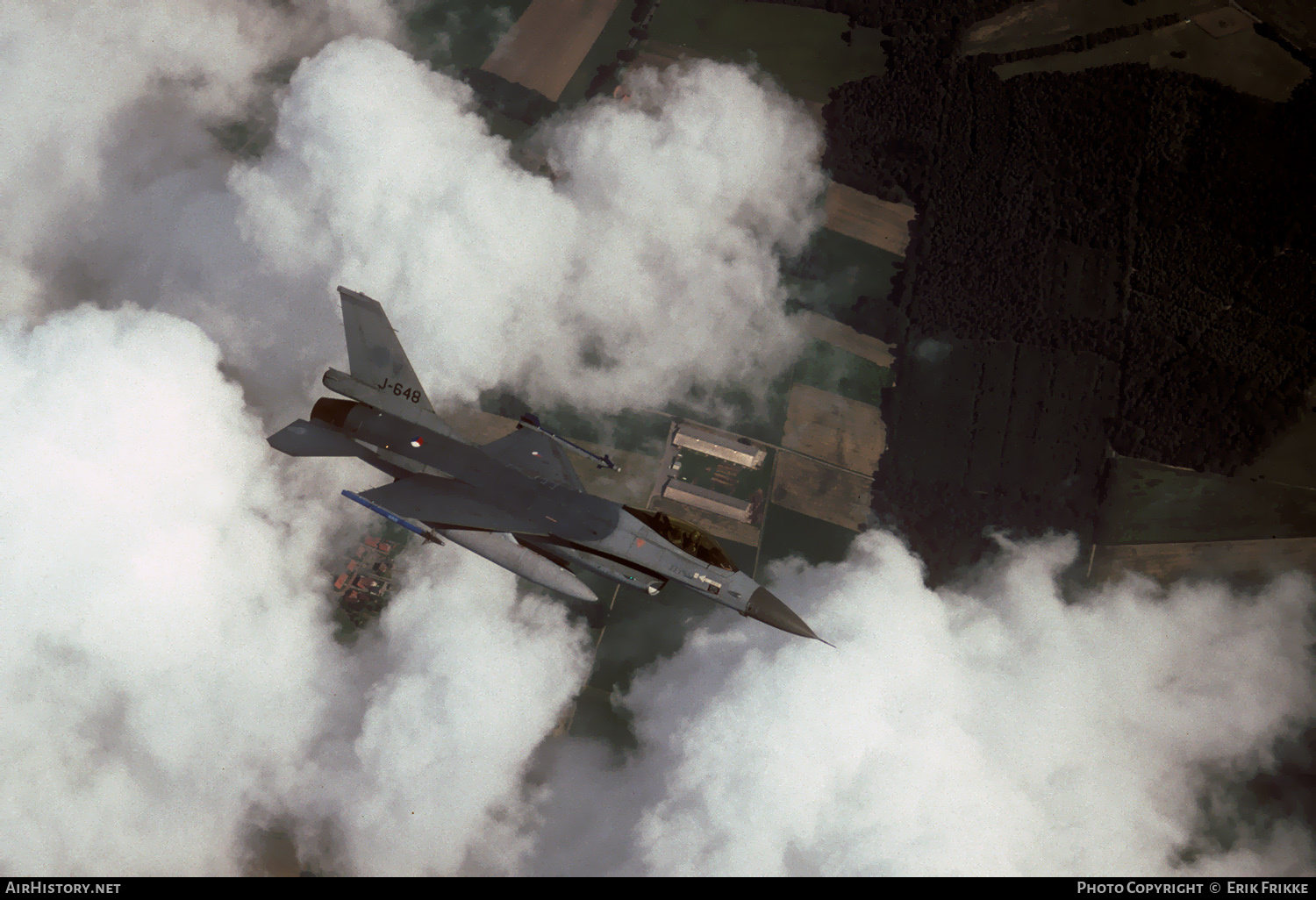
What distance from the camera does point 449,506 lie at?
2577 centimetres

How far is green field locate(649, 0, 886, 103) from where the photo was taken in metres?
35.0

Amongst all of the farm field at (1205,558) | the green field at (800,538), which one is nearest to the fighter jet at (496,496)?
the green field at (800,538)

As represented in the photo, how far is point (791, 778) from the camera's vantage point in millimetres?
28406

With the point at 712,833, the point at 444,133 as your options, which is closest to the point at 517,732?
the point at 712,833

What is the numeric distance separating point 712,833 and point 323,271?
28.4 m

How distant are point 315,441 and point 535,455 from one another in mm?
8419

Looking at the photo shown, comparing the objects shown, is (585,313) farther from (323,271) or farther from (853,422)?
(853,422)

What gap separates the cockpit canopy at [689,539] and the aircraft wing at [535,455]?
10.6ft

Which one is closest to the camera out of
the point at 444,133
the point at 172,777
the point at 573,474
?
the point at 573,474

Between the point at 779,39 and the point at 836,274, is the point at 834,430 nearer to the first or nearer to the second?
the point at 836,274

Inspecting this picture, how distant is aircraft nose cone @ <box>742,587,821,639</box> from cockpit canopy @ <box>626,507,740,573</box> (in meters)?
1.26

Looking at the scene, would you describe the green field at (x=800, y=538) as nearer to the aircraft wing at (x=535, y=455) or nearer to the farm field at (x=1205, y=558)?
the aircraft wing at (x=535, y=455)

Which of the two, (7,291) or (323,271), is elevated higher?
(323,271)

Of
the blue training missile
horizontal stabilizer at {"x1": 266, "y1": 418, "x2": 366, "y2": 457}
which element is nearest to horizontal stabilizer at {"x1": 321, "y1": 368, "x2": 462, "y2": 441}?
horizontal stabilizer at {"x1": 266, "y1": 418, "x2": 366, "y2": 457}
